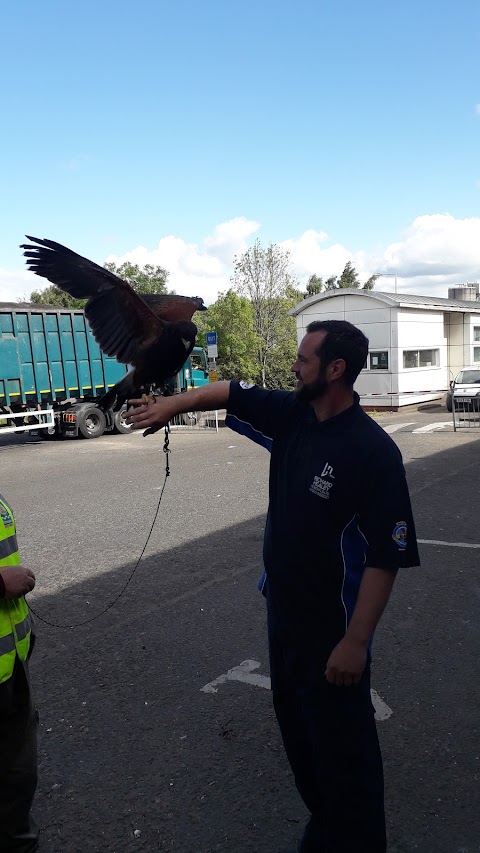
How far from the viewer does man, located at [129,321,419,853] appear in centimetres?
209

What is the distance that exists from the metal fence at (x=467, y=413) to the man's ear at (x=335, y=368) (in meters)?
15.3

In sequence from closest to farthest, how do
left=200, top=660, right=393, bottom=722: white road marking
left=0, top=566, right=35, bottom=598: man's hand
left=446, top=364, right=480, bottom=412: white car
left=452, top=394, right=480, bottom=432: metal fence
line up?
left=0, top=566, right=35, bottom=598: man's hand → left=200, top=660, right=393, bottom=722: white road marking → left=452, top=394, right=480, bottom=432: metal fence → left=446, top=364, right=480, bottom=412: white car

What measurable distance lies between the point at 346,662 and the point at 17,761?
1.38 meters

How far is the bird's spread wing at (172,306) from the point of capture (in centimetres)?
210

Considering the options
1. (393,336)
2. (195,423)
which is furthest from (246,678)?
(393,336)

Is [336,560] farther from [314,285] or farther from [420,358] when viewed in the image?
[314,285]

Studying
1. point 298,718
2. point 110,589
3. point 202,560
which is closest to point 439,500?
point 202,560

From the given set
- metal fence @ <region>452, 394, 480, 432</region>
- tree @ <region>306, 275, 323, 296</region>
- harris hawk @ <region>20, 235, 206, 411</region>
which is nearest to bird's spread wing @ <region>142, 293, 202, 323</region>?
harris hawk @ <region>20, 235, 206, 411</region>

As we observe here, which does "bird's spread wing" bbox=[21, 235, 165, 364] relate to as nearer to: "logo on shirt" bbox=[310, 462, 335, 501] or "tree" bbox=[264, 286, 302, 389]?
"logo on shirt" bbox=[310, 462, 335, 501]

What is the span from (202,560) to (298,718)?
397 cm

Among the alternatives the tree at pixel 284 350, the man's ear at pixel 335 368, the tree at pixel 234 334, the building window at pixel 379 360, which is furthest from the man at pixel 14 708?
the tree at pixel 284 350

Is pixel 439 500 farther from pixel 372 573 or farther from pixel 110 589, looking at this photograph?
pixel 372 573

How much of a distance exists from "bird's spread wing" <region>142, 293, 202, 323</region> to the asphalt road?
7.28 feet

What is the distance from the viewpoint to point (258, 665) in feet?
13.5
